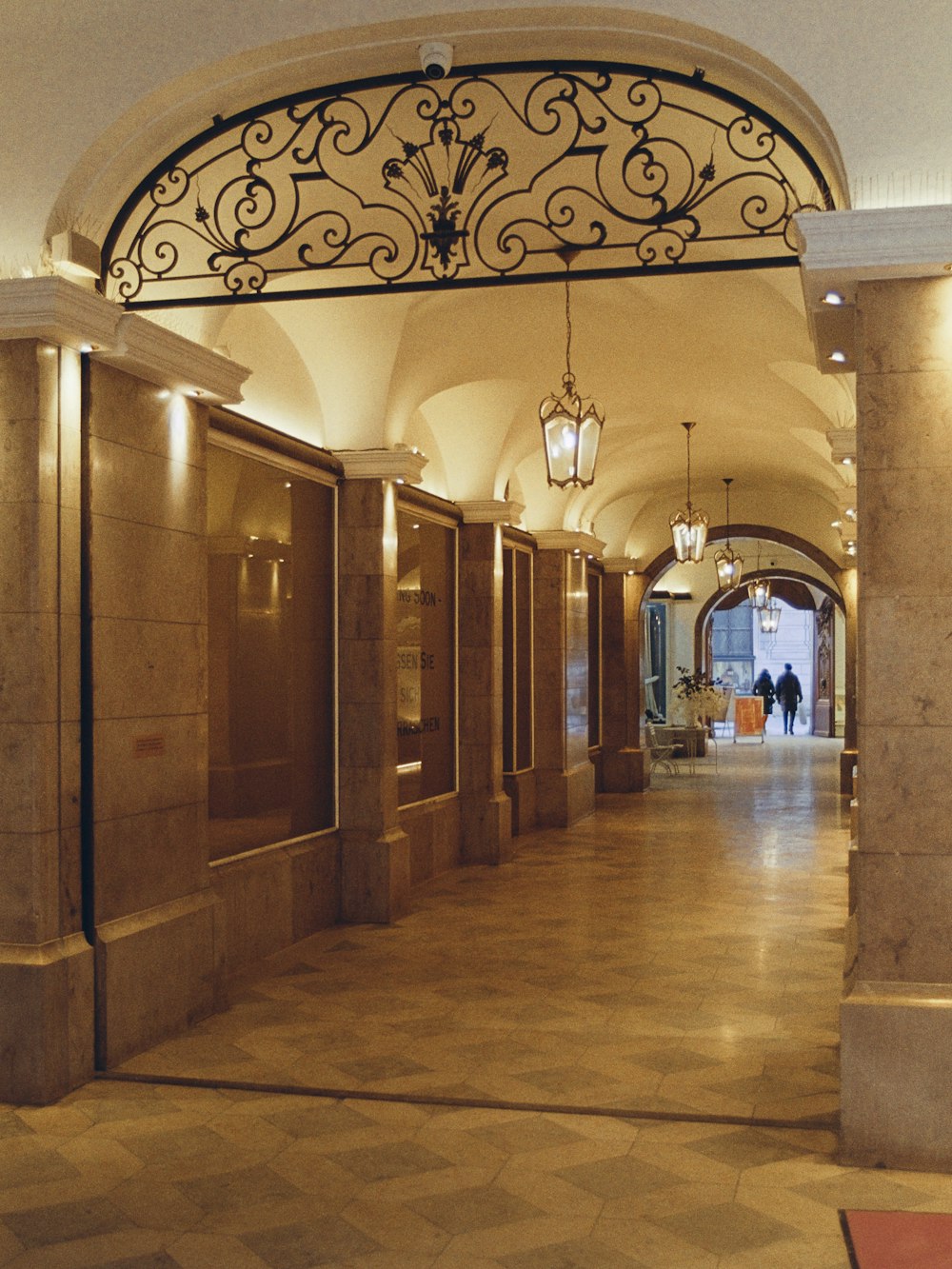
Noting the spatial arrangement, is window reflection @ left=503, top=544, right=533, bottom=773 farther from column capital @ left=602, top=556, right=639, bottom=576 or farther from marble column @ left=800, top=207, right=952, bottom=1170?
marble column @ left=800, top=207, right=952, bottom=1170

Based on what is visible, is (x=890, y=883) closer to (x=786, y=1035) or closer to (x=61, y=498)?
(x=786, y=1035)

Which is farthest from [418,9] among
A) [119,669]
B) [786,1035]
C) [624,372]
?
[624,372]

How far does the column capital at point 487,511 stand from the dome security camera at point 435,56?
6472mm

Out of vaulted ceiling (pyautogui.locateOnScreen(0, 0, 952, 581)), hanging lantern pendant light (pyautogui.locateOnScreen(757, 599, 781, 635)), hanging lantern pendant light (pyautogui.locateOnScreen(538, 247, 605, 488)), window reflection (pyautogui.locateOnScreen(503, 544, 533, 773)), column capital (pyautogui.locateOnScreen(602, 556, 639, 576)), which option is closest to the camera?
vaulted ceiling (pyautogui.locateOnScreen(0, 0, 952, 581))

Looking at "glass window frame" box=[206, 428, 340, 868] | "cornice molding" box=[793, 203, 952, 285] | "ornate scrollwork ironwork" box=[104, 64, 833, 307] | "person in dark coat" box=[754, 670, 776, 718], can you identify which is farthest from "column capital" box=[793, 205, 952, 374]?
"person in dark coat" box=[754, 670, 776, 718]

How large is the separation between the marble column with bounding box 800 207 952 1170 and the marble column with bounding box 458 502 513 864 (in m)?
7.19

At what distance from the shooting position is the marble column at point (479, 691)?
1171 centimetres

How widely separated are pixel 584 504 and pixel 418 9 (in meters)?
10.9

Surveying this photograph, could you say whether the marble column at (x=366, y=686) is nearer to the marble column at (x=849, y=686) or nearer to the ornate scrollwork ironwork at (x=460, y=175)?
the ornate scrollwork ironwork at (x=460, y=175)

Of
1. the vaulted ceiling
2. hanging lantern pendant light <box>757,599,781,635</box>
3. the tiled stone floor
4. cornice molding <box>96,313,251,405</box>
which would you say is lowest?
the tiled stone floor

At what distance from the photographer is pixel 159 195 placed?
19.7 feet

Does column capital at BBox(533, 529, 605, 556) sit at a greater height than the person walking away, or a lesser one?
greater

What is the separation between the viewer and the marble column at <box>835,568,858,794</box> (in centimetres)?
1708

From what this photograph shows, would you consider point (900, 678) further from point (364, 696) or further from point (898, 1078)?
point (364, 696)
